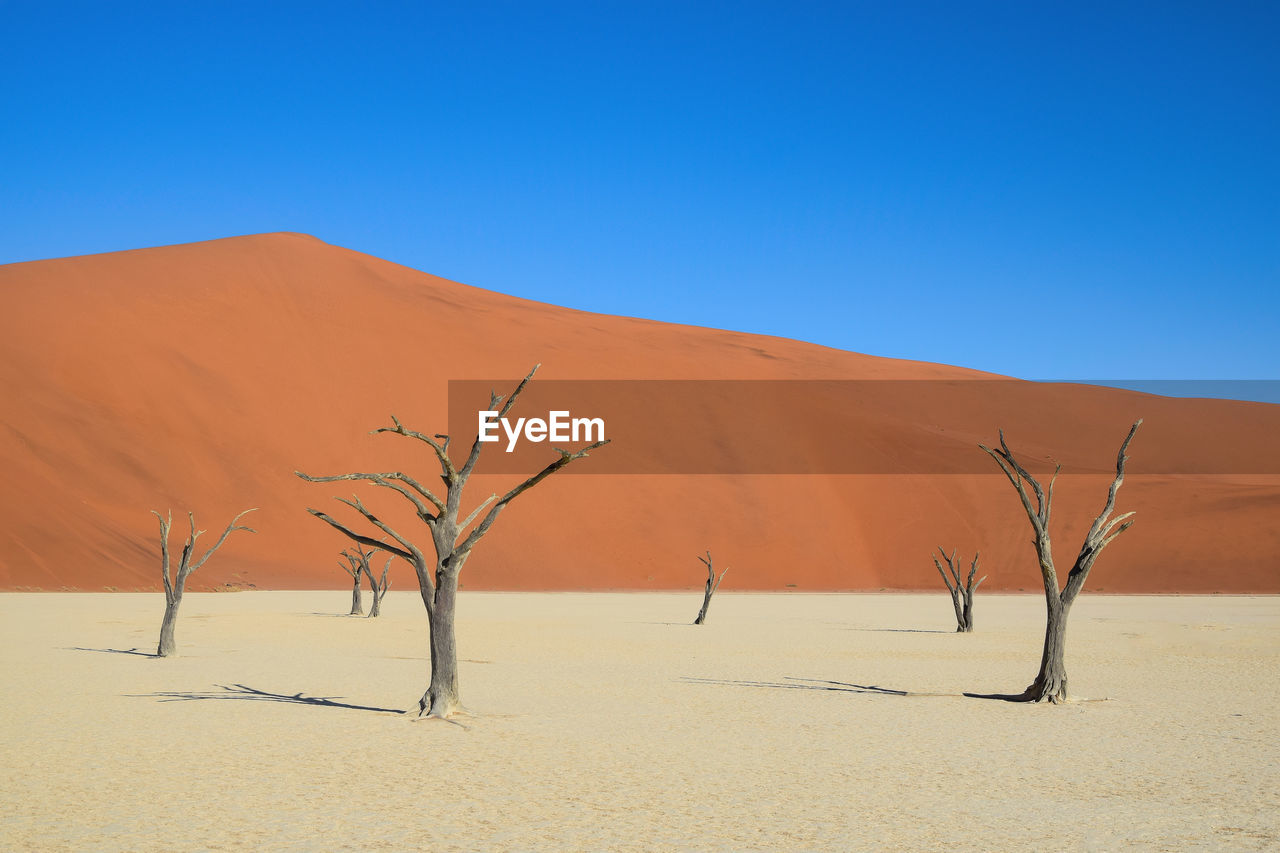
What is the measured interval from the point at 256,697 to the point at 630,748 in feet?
19.0

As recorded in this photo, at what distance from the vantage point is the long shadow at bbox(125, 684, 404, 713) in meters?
13.0

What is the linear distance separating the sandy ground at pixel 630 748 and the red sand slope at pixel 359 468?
23887 mm

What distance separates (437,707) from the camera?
39.1 feet

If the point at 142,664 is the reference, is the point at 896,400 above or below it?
above

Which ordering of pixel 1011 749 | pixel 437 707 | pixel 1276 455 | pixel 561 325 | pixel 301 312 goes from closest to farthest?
1. pixel 1011 749
2. pixel 437 707
3. pixel 301 312
4. pixel 561 325
5. pixel 1276 455

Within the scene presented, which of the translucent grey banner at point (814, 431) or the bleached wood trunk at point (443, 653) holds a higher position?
the translucent grey banner at point (814, 431)

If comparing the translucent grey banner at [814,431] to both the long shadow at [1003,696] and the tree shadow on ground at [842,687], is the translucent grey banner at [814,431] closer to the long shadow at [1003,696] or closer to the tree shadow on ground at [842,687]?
the tree shadow on ground at [842,687]

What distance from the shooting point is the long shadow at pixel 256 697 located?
1296 cm

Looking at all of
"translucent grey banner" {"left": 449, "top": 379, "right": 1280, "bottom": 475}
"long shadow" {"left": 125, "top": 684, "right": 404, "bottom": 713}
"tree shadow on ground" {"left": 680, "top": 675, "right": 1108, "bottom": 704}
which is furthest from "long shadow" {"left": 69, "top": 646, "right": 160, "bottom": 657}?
"translucent grey banner" {"left": 449, "top": 379, "right": 1280, "bottom": 475}

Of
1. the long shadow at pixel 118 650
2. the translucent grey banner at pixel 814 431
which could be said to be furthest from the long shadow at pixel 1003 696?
the translucent grey banner at pixel 814 431

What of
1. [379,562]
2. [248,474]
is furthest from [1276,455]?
[248,474]

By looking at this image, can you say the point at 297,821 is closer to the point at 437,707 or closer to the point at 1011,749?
the point at 437,707

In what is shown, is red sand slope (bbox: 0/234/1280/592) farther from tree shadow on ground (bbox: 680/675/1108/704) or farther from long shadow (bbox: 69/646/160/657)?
tree shadow on ground (bbox: 680/675/1108/704)

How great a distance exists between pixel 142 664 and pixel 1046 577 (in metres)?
13.8
